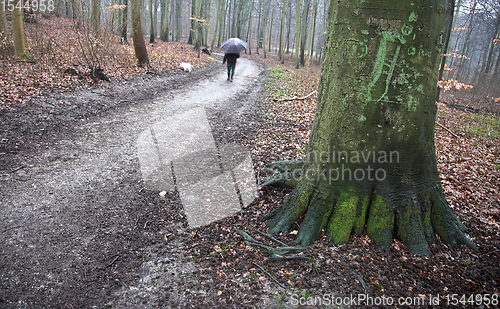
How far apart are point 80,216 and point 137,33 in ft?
36.9

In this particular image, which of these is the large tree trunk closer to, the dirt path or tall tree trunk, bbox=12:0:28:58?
the dirt path

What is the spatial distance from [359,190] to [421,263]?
827 millimetres

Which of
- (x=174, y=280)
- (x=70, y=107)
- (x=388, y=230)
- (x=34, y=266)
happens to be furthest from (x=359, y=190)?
(x=70, y=107)

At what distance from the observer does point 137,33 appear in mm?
12617

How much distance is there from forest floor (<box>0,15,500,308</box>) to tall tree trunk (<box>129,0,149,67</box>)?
6675 mm

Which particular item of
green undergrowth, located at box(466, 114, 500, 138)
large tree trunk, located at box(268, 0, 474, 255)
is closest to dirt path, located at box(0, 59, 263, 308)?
large tree trunk, located at box(268, 0, 474, 255)

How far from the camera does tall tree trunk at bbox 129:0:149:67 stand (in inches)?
497

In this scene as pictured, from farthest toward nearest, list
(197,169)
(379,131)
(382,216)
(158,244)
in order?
(197,169) → (158,244) → (382,216) → (379,131)

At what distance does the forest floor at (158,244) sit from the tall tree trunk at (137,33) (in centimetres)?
667

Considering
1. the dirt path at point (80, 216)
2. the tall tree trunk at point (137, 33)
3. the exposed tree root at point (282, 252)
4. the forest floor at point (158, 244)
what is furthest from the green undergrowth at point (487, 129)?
the tall tree trunk at point (137, 33)

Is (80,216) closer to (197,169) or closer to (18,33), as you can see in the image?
(197,169)

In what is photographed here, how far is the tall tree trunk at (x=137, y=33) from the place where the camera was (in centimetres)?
1262

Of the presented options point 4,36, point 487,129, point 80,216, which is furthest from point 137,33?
point 487,129

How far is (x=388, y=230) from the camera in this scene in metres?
2.80
